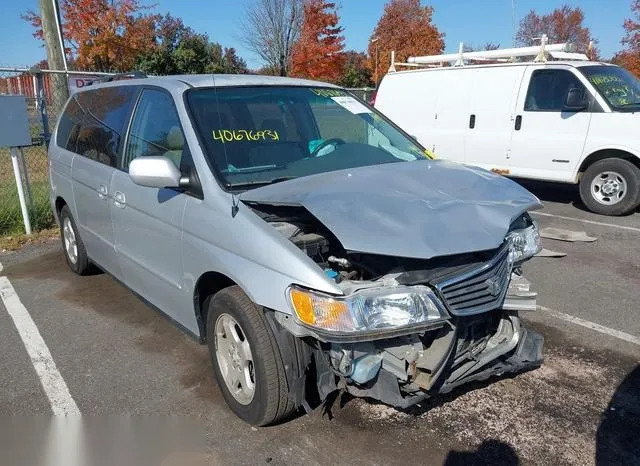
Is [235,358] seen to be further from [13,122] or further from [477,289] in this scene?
[13,122]

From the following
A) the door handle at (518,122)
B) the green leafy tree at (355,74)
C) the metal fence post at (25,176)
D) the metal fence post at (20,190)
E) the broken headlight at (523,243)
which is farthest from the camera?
the green leafy tree at (355,74)

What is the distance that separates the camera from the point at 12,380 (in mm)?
3490

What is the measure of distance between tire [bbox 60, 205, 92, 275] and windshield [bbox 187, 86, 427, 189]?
7.77ft

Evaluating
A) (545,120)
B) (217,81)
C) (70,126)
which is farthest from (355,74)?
(217,81)

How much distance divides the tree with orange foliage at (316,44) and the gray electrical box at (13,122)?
87.7 feet

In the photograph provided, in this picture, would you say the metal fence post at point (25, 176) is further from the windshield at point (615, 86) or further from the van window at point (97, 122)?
the windshield at point (615, 86)

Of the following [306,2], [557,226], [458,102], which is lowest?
[557,226]

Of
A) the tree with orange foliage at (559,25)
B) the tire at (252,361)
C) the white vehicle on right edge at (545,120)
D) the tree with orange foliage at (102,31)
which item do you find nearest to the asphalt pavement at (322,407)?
the tire at (252,361)

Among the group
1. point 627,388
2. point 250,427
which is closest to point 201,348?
point 250,427

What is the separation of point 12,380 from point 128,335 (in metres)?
0.82

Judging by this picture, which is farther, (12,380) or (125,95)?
(125,95)

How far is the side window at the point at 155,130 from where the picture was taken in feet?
11.0

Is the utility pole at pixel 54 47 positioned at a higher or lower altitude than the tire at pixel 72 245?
higher

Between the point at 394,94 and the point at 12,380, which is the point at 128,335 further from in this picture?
the point at 394,94
